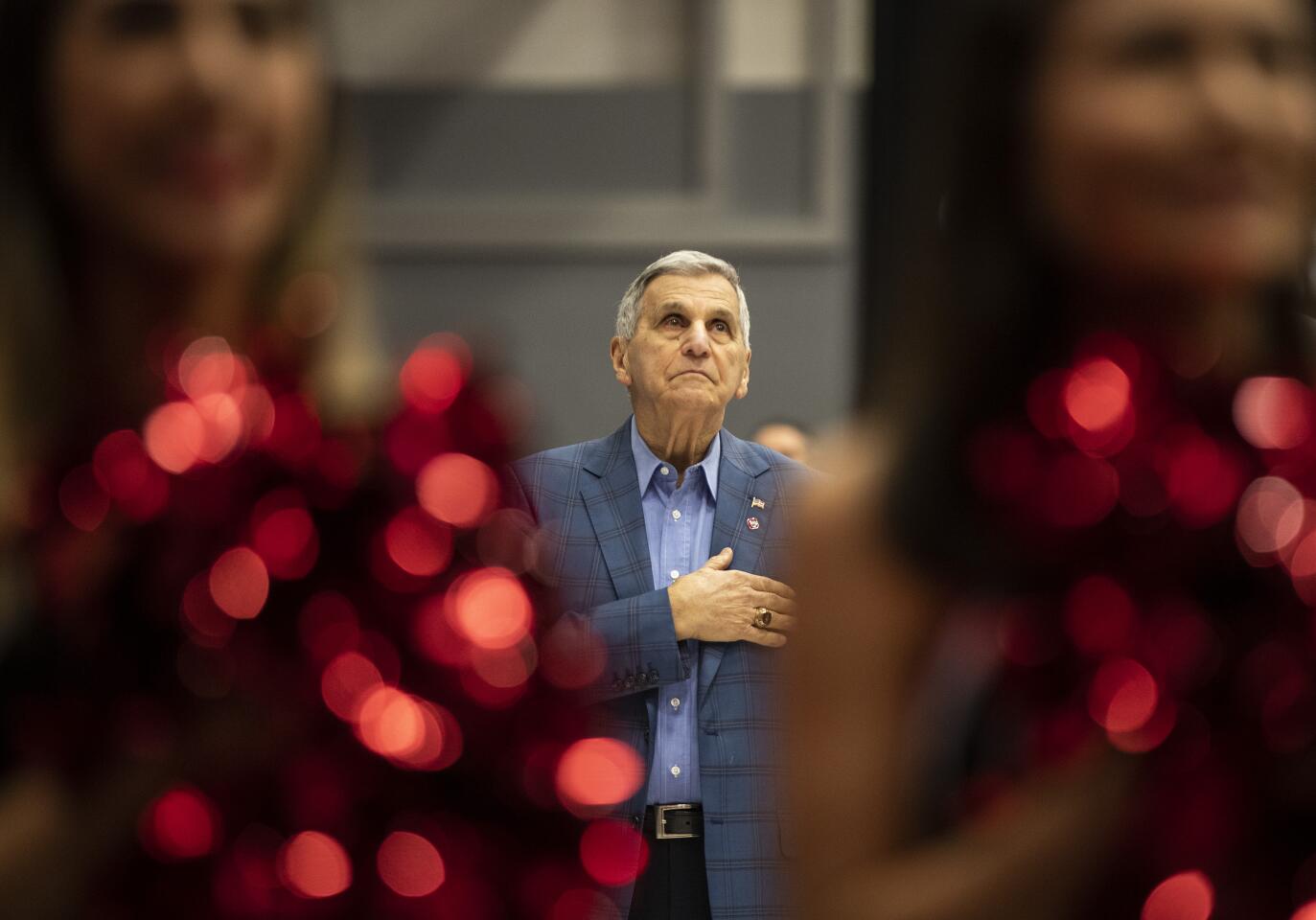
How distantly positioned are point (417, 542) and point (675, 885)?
1.64 feet

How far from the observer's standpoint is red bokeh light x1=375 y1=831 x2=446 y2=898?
45cm

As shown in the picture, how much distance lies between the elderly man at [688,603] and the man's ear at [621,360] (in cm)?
2

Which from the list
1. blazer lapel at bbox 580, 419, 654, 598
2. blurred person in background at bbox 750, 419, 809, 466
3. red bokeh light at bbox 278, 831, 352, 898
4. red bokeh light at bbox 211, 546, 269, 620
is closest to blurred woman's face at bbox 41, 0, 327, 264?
red bokeh light at bbox 211, 546, 269, 620

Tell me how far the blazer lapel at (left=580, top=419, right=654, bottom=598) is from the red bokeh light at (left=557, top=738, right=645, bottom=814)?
40 centimetres

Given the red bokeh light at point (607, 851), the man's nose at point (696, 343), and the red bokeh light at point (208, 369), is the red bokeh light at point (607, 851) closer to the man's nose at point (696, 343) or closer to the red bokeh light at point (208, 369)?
the red bokeh light at point (208, 369)

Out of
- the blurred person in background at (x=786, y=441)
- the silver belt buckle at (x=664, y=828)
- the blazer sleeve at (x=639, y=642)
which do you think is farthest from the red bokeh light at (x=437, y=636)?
the blurred person in background at (x=786, y=441)

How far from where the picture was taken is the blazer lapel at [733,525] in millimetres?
899

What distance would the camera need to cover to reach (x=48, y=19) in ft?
1.44

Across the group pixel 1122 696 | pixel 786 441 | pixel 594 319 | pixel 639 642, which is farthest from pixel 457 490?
pixel 594 319

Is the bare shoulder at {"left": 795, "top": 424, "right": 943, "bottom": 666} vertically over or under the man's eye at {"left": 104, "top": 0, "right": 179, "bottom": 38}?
under

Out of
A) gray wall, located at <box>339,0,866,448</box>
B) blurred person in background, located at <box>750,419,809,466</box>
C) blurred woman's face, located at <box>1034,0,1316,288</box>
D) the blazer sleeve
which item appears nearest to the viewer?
blurred woman's face, located at <box>1034,0,1316,288</box>

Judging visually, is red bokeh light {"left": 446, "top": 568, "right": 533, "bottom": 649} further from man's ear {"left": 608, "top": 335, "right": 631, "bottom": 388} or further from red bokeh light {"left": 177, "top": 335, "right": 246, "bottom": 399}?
man's ear {"left": 608, "top": 335, "right": 631, "bottom": 388}

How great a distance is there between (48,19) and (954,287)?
0.32 m

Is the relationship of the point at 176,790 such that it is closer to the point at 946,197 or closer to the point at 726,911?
the point at 946,197
